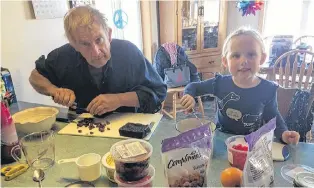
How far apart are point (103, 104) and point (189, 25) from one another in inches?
97.8

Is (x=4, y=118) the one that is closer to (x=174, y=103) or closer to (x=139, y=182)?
(x=139, y=182)

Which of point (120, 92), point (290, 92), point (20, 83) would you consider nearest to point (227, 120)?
point (290, 92)

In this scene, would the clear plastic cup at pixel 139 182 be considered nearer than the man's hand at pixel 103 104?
Yes

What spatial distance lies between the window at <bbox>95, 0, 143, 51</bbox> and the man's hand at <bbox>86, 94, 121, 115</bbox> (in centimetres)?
144

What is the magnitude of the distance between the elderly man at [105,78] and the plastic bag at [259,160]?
0.73m

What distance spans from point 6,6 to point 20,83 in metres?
0.47

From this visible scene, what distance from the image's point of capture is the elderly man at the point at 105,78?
1262 mm

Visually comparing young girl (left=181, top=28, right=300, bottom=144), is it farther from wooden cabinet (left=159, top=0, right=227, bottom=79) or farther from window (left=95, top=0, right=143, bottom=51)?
wooden cabinet (left=159, top=0, right=227, bottom=79)

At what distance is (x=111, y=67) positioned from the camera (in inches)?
53.9

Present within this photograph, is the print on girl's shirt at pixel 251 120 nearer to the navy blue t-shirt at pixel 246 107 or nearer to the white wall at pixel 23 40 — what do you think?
the navy blue t-shirt at pixel 246 107

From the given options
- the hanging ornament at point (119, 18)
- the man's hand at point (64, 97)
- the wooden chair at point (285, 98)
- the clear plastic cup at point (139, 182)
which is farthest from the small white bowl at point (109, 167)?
the hanging ornament at point (119, 18)

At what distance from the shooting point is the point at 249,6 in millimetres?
3332

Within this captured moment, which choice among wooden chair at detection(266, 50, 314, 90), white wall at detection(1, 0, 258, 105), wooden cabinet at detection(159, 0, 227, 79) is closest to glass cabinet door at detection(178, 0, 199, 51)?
wooden cabinet at detection(159, 0, 227, 79)

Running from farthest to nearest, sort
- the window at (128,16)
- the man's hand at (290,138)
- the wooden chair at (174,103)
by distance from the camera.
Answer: the wooden chair at (174,103), the window at (128,16), the man's hand at (290,138)
